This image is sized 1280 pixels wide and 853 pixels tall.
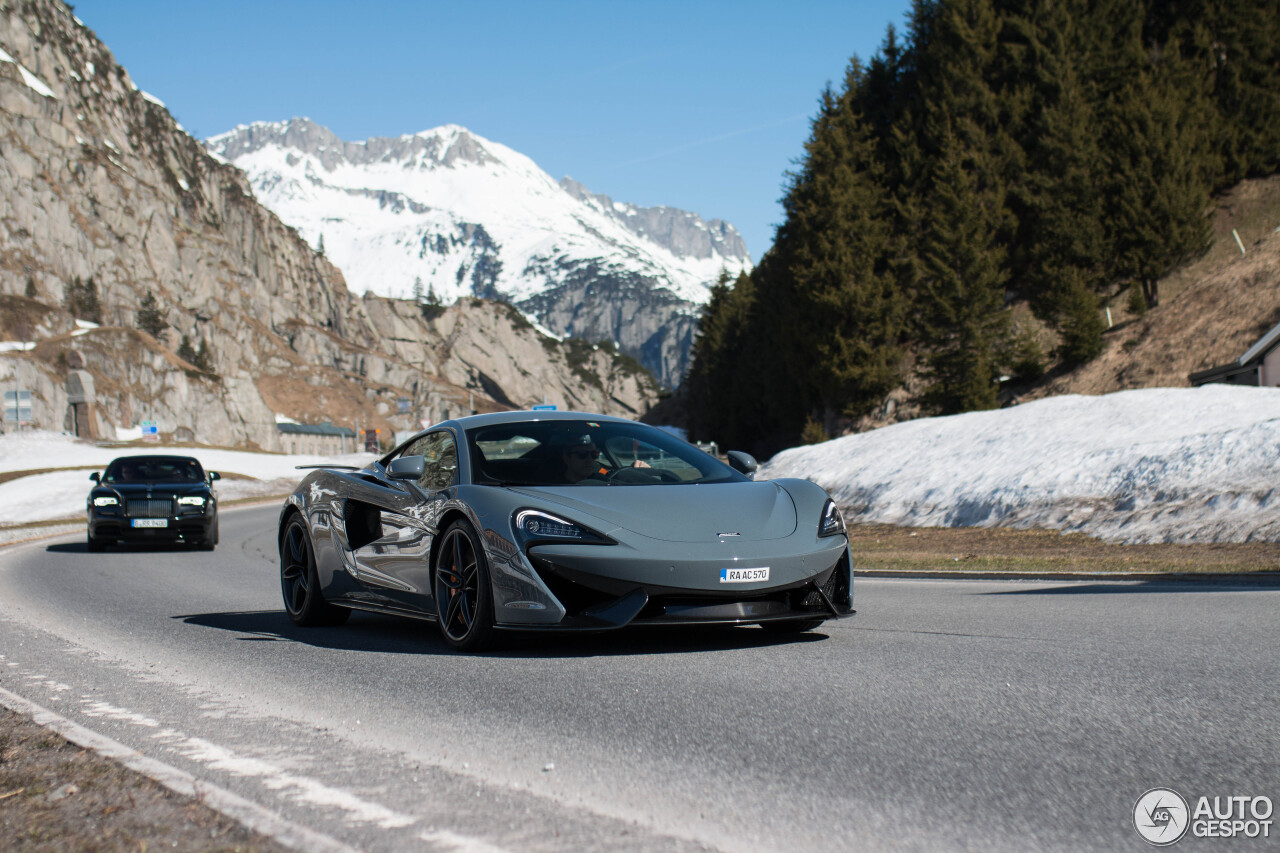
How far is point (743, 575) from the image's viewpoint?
19.8 ft

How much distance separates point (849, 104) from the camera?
4834 cm

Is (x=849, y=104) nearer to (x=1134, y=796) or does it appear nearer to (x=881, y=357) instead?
(x=881, y=357)

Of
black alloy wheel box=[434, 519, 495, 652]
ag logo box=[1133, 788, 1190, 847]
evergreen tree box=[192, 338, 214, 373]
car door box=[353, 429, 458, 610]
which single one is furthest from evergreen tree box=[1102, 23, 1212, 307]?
evergreen tree box=[192, 338, 214, 373]

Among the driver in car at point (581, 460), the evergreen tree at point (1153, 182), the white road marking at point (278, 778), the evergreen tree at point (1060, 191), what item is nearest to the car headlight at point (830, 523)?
the driver in car at point (581, 460)

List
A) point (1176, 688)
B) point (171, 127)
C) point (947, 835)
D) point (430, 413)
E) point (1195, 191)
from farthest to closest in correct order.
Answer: point (430, 413) → point (171, 127) → point (1195, 191) → point (1176, 688) → point (947, 835)

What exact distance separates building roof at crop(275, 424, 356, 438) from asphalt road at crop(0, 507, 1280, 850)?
123308mm

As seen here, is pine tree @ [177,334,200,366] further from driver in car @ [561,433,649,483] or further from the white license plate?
the white license plate

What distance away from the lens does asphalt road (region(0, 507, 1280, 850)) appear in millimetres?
3299

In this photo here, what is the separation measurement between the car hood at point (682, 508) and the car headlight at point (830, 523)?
0.59ft

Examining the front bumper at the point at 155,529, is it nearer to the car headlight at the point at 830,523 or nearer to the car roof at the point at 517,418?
the car roof at the point at 517,418

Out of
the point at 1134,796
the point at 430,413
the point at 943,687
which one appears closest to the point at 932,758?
the point at 1134,796

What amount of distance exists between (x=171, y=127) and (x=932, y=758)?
7407 inches

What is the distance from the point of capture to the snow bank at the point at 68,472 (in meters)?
36.9

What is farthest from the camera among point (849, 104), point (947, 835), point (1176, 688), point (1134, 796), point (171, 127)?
point (171, 127)
